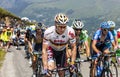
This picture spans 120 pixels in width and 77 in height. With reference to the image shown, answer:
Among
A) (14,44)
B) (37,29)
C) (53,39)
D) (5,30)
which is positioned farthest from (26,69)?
(14,44)

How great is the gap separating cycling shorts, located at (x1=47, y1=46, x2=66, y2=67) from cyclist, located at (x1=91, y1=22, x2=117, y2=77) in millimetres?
1385

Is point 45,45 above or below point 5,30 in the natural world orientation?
above

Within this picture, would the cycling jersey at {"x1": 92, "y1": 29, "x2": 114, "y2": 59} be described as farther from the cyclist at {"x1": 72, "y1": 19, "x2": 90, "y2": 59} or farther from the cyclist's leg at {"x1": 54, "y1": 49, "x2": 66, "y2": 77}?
the cyclist's leg at {"x1": 54, "y1": 49, "x2": 66, "y2": 77}

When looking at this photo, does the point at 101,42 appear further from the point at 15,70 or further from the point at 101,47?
the point at 15,70

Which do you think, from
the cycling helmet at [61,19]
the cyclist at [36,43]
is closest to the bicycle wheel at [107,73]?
the cycling helmet at [61,19]

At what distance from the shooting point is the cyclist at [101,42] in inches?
448

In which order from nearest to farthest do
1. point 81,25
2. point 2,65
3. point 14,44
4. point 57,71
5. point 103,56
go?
point 57,71
point 103,56
point 81,25
point 2,65
point 14,44

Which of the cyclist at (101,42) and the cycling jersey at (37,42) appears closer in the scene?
the cyclist at (101,42)

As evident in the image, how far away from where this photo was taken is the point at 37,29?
1336 centimetres

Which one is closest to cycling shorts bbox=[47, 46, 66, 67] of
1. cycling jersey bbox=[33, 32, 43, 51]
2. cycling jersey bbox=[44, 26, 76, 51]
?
cycling jersey bbox=[44, 26, 76, 51]

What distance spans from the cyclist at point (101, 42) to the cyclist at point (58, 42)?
141 centimetres

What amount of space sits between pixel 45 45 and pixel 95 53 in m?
2.45

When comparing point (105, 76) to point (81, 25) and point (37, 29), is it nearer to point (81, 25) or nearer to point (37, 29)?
point (81, 25)

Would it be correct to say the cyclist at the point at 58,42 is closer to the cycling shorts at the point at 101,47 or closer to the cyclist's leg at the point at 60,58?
the cyclist's leg at the point at 60,58
